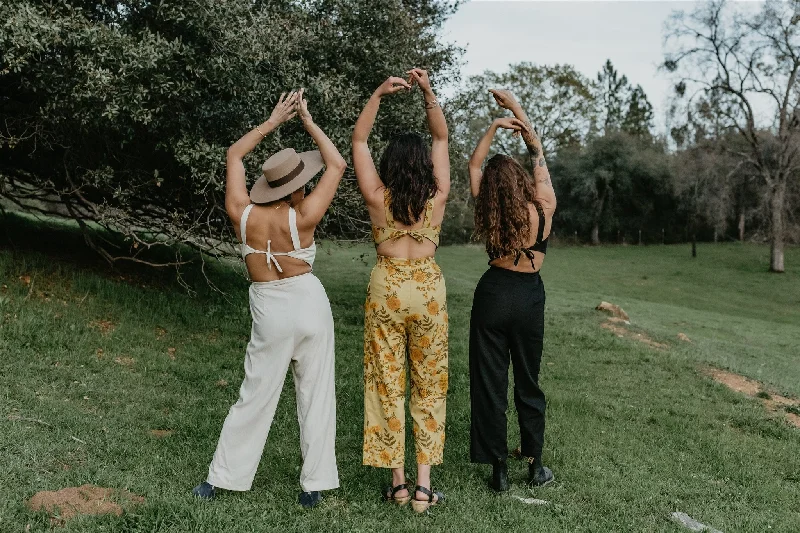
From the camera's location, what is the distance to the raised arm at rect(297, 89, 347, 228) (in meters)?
4.63

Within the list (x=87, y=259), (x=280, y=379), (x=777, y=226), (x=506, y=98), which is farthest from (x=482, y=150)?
(x=777, y=226)

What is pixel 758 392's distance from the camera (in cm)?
973

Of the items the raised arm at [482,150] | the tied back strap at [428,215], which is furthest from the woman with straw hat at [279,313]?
the raised arm at [482,150]

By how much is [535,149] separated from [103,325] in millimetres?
6603

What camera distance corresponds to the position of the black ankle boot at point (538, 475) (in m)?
5.44

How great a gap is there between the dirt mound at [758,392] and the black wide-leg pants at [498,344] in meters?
4.92

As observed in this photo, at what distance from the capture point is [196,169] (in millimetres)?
8672

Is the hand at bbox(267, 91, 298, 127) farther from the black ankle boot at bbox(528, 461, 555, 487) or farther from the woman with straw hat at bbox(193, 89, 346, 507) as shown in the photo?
the black ankle boot at bbox(528, 461, 555, 487)

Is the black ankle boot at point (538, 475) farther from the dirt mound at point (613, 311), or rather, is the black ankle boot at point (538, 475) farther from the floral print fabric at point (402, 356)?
the dirt mound at point (613, 311)

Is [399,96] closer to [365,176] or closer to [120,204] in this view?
[120,204]

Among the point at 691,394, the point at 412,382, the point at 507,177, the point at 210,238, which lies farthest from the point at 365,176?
the point at 691,394

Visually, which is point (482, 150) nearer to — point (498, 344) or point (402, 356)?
point (498, 344)

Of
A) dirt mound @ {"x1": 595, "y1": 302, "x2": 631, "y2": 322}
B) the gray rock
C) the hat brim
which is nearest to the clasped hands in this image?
the hat brim

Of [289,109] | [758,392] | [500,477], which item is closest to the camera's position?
[289,109]
